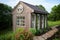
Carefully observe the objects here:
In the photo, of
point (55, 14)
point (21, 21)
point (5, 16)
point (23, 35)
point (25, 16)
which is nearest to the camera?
point (23, 35)

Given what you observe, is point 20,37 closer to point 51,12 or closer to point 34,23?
point 34,23

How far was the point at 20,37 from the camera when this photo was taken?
6.82 m

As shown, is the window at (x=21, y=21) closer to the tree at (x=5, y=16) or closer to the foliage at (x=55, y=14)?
the tree at (x=5, y=16)

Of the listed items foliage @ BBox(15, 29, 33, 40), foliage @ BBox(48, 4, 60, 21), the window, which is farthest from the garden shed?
foliage @ BBox(15, 29, 33, 40)

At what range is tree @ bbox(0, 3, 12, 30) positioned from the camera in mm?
12045

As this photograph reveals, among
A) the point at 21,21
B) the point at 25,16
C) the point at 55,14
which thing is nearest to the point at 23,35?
the point at 25,16

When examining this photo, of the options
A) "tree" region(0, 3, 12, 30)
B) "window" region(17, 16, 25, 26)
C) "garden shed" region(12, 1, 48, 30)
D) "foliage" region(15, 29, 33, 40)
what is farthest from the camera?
"tree" region(0, 3, 12, 30)

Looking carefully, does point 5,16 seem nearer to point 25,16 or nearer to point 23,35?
point 25,16

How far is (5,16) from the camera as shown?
12406 millimetres

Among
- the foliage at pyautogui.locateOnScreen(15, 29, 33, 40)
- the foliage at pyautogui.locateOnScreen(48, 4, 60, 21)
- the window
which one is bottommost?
the foliage at pyautogui.locateOnScreen(15, 29, 33, 40)

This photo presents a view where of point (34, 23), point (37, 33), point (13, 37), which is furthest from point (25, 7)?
point (13, 37)

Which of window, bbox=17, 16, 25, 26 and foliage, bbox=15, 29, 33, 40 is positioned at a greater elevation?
window, bbox=17, 16, 25, 26

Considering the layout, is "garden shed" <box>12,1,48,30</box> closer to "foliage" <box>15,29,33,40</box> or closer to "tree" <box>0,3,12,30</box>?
"tree" <box>0,3,12,30</box>

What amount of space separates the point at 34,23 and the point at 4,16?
2.18m
